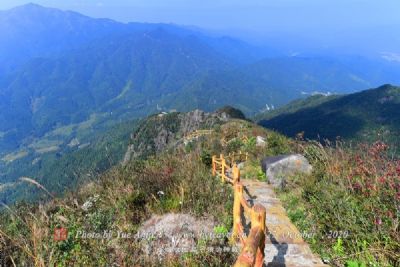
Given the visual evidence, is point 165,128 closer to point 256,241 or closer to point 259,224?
point 259,224

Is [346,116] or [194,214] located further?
[346,116]

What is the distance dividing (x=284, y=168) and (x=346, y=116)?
5182 inches

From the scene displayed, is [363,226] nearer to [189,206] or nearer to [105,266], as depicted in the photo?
[189,206]

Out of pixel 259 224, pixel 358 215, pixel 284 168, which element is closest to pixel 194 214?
pixel 358 215

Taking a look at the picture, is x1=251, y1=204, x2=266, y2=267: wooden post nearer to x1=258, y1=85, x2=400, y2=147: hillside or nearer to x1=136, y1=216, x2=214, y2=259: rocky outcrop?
x1=136, y1=216, x2=214, y2=259: rocky outcrop

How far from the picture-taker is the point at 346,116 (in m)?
136

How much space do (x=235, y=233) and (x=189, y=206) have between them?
6.32 feet

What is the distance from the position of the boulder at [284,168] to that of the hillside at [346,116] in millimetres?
106945

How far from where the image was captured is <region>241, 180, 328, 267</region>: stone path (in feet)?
22.4

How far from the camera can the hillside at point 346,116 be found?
405 ft

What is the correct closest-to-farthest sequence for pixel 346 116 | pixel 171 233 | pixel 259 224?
pixel 259 224, pixel 171 233, pixel 346 116

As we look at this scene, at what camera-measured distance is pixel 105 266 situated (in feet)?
18.8

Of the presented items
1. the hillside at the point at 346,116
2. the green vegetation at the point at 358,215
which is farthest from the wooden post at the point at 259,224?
the hillside at the point at 346,116

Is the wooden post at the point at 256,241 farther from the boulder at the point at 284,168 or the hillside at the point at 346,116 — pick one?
the hillside at the point at 346,116
